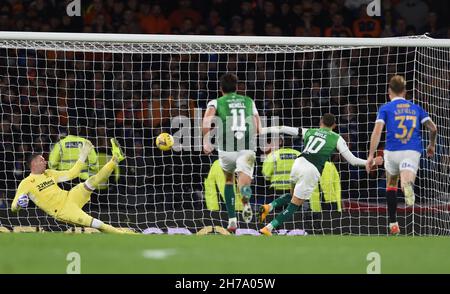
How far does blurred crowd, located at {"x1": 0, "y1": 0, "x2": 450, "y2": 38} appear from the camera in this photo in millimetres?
15820

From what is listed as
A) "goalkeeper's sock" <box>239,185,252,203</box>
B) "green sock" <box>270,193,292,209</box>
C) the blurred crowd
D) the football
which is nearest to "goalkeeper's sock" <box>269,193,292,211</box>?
"green sock" <box>270,193,292,209</box>

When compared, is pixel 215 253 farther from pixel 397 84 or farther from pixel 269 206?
pixel 397 84

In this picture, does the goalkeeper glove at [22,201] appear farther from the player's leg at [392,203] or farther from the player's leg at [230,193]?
the player's leg at [392,203]

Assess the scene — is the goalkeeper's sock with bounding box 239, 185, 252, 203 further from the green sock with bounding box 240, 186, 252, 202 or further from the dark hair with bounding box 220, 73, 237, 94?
the dark hair with bounding box 220, 73, 237, 94

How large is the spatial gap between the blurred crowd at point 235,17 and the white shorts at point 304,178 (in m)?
4.63

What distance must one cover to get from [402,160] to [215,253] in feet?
8.09

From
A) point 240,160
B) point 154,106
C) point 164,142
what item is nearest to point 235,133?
point 240,160

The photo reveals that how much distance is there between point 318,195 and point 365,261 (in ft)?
10.9

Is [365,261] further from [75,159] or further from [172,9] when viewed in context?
[172,9]

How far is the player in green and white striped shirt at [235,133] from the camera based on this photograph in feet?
36.3

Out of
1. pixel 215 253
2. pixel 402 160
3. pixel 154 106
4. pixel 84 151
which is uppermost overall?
pixel 154 106

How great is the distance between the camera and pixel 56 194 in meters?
11.3

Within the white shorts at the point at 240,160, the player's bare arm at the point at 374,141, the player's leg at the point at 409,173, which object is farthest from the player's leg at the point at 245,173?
the player's leg at the point at 409,173

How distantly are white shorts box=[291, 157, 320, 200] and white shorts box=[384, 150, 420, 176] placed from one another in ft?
2.30
